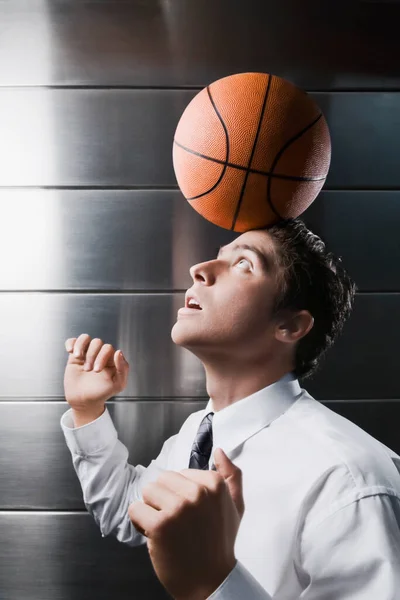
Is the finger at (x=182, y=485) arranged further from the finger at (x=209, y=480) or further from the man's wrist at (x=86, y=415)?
the man's wrist at (x=86, y=415)

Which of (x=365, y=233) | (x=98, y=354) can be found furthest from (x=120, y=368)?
(x=365, y=233)

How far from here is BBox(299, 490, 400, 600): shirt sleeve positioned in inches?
33.8

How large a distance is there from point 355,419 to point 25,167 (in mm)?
1293

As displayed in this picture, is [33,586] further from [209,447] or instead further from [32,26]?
[32,26]

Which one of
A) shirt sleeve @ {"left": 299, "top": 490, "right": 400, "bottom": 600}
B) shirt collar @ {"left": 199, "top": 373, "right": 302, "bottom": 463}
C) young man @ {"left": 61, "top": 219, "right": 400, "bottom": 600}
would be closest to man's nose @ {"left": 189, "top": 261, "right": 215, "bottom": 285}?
young man @ {"left": 61, "top": 219, "right": 400, "bottom": 600}

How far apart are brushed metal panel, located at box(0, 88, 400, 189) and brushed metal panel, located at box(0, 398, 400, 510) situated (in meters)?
0.69

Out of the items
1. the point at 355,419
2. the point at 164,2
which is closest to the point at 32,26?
the point at 164,2

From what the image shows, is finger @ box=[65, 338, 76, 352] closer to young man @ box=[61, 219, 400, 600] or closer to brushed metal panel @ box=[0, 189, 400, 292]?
young man @ box=[61, 219, 400, 600]

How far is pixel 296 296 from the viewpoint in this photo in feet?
4.11

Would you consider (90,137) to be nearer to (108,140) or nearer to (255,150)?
(108,140)

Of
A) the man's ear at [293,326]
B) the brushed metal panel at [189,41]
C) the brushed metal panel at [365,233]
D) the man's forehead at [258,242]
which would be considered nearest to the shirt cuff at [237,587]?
the man's ear at [293,326]

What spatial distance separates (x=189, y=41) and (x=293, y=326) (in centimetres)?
114

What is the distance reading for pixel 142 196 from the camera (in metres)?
1.95

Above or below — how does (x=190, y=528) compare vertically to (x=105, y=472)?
above
